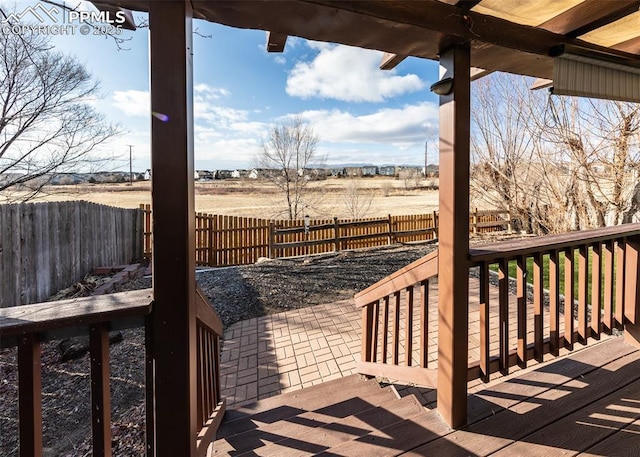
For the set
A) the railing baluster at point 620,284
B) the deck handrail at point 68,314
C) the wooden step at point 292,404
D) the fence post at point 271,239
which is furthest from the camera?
the fence post at point 271,239

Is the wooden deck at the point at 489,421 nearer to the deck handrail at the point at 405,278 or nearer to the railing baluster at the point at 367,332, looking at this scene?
the railing baluster at the point at 367,332

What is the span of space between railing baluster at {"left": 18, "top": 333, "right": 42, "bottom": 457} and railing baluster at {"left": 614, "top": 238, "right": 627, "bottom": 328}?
3.04m

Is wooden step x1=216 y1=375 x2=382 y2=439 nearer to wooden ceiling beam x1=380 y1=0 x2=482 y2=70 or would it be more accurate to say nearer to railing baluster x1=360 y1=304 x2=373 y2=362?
railing baluster x1=360 y1=304 x2=373 y2=362

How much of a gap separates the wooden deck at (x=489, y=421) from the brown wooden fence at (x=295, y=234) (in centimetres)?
589

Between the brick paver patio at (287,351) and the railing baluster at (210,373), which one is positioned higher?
the railing baluster at (210,373)

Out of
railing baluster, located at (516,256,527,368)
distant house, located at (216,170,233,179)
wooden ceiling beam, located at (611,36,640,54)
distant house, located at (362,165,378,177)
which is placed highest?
distant house, located at (362,165,378,177)

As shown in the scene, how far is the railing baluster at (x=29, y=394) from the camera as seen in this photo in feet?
3.00

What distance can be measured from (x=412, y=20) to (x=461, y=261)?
1.08 metres

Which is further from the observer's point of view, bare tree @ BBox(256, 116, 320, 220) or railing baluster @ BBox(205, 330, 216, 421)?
bare tree @ BBox(256, 116, 320, 220)

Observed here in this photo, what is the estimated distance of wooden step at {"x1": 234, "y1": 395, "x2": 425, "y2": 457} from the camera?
157cm

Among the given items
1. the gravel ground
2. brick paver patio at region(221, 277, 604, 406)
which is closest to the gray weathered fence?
the gravel ground

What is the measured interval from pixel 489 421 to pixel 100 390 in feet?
5.56

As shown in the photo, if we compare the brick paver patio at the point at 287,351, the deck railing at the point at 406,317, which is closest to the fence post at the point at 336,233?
the brick paver patio at the point at 287,351

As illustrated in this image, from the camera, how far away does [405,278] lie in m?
1.94
